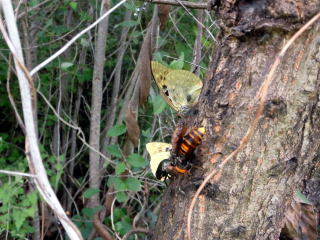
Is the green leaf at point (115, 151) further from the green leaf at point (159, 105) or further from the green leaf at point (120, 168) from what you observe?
the green leaf at point (159, 105)

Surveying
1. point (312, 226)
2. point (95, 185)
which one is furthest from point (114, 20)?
point (312, 226)

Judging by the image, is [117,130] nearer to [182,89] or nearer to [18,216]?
[18,216]

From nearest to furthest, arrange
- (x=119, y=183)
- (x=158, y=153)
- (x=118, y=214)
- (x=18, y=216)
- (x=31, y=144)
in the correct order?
(x=31, y=144), (x=158, y=153), (x=18, y=216), (x=119, y=183), (x=118, y=214)

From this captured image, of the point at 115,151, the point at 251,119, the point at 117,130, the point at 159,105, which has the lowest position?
the point at 115,151

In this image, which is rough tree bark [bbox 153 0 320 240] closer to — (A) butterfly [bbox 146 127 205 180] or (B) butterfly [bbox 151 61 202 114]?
(A) butterfly [bbox 146 127 205 180]

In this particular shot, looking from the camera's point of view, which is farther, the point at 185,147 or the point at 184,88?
the point at 184,88

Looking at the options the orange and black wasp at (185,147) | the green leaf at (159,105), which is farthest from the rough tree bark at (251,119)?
the green leaf at (159,105)

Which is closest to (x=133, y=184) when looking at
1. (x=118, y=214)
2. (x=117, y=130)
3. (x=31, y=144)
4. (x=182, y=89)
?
(x=117, y=130)
